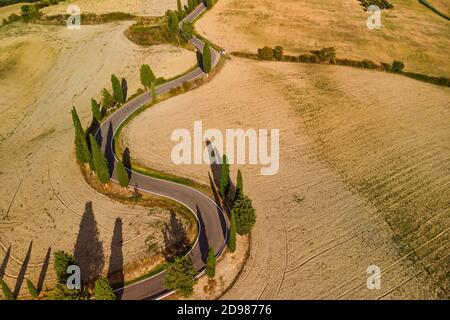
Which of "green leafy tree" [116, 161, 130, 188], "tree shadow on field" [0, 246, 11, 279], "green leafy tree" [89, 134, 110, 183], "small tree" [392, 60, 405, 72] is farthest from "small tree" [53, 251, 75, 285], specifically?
"small tree" [392, 60, 405, 72]

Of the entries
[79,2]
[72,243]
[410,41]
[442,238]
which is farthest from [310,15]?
[72,243]

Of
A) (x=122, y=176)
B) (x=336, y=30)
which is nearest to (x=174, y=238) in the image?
(x=122, y=176)

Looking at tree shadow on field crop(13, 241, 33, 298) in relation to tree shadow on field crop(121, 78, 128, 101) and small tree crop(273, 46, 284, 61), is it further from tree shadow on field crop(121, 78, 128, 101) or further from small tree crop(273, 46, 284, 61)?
small tree crop(273, 46, 284, 61)

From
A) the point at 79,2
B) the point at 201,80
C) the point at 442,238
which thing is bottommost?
the point at 442,238

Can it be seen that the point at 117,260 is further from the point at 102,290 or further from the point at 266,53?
the point at 266,53

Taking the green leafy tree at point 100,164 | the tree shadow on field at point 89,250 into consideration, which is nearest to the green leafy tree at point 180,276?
the tree shadow on field at point 89,250

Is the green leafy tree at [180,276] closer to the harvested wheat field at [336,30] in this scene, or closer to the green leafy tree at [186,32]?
the harvested wheat field at [336,30]

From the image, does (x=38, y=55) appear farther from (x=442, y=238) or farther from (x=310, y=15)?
(x=442, y=238)
